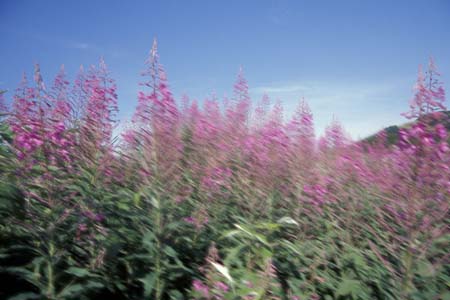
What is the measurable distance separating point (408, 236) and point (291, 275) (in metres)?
0.87

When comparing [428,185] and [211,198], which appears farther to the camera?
[211,198]

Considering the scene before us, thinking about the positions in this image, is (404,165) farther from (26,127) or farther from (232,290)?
(26,127)

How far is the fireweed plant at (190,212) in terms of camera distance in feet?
6.17

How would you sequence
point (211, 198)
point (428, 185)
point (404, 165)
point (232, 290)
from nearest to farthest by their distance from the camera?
point (232, 290) < point (428, 185) < point (404, 165) < point (211, 198)

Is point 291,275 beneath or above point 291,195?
beneath

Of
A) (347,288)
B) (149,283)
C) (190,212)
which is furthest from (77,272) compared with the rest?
(347,288)

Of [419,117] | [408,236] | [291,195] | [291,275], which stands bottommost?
[291,275]

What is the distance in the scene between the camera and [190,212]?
2.60 m

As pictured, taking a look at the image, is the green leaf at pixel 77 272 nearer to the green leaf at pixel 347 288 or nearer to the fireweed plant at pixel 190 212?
the fireweed plant at pixel 190 212

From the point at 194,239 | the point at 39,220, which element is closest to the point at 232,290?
the point at 194,239

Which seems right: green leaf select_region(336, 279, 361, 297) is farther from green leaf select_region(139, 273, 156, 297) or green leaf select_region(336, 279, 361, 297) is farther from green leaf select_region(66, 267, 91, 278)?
green leaf select_region(66, 267, 91, 278)

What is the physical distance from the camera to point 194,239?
2398 mm

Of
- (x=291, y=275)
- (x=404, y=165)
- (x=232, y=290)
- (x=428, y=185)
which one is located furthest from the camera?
(x=291, y=275)

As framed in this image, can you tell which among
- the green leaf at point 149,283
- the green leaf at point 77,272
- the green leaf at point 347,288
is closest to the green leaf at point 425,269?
the green leaf at point 347,288
